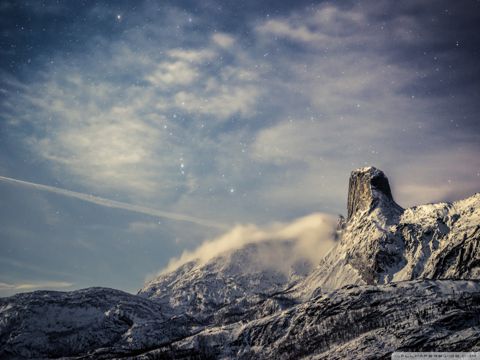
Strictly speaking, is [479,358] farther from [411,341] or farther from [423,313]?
[423,313]

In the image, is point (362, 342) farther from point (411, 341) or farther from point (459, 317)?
point (459, 317)

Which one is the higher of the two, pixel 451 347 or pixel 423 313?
pixel 423 313

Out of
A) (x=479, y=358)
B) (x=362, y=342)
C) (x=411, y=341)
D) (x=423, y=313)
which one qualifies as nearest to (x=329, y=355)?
(x=362, y=342)

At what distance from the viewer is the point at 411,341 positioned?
165125 millimetres

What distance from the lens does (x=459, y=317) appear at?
177000 millimetres

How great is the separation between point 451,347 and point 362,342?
40978mm

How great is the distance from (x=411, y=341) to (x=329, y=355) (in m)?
41.8

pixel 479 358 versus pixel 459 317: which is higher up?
pixel 459 317

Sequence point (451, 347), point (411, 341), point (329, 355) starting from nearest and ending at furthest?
point (451, 347)
point (411, 341)
point (329, 355)

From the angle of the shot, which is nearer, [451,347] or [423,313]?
[451,347]

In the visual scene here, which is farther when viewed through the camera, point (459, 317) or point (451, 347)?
point (459, 317)

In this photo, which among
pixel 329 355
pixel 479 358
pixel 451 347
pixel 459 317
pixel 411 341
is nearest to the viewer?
pixel 479 358

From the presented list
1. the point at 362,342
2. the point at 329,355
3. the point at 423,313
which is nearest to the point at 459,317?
the point at 423,313

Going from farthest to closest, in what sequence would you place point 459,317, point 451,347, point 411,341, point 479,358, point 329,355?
point 329,355
point 459,317
point 411,341
point 451,347
point 479,358
